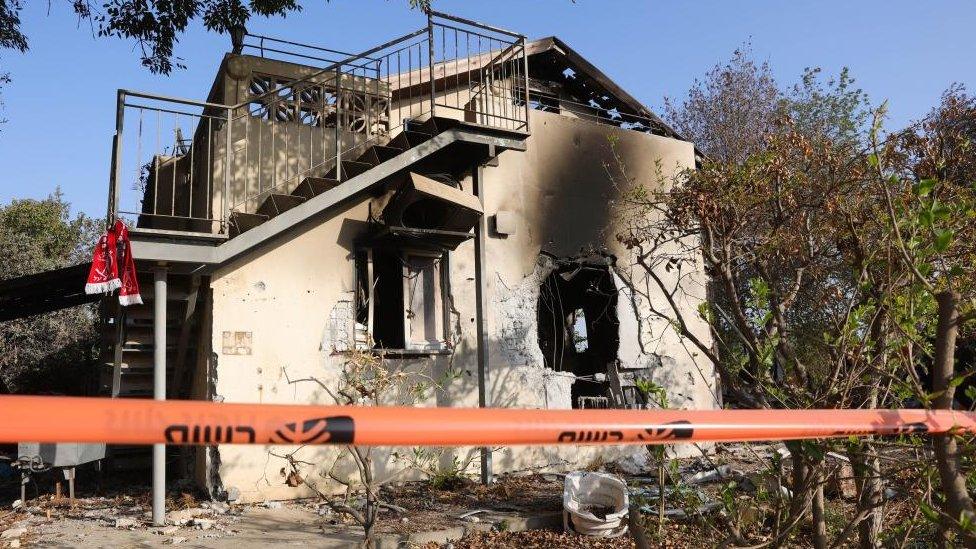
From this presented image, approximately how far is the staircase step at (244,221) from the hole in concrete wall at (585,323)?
4.38 metres

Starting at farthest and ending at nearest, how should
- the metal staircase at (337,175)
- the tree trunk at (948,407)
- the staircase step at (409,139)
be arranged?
1. the staircase step at (409,139)
2. the metal staircase at (337,175)
3. the tree trunk at (948,407)

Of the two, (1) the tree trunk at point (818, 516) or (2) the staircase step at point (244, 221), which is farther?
(2) the staircase step at point (244, 221)

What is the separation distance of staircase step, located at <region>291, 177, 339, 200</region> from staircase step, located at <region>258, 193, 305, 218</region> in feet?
0.43

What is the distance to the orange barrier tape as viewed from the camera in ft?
4.90

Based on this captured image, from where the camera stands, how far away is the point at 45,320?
1775cm

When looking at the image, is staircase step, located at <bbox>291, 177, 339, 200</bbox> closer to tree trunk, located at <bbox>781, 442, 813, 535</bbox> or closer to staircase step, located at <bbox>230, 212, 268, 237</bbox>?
staircase step, located at <bbox>230, 212, 268, 237</bbox>

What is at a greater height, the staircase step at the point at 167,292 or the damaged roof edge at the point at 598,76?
the damaged roof edge at the point at 598,76

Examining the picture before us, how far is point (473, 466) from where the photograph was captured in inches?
365

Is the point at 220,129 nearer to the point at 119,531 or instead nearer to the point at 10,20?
the point at 10,20

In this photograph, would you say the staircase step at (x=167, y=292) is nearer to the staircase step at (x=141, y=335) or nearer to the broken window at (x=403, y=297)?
the staircase step at (x=141, y=335)

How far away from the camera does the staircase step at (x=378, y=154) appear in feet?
28.0

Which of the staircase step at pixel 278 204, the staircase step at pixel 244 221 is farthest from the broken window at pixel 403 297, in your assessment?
the staircase step at pixel 244 221

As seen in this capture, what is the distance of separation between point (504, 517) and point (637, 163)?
6386 mm

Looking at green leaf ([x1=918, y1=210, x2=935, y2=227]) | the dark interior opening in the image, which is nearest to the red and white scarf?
the dark interior opening
